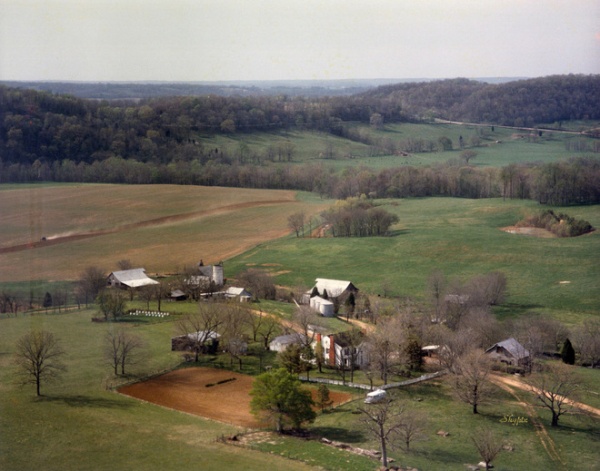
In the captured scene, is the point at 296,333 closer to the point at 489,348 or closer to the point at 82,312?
the point at 489,348

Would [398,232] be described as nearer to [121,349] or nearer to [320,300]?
[320,300]

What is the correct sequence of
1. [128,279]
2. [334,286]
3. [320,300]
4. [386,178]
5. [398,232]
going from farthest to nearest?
1. [386,178]
2. [398,232]
3. [128,279]
4. [334,286]
5. [320,300]

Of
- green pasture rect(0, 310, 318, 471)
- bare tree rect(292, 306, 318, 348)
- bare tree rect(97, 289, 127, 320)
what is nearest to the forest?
bare tree rect(97, 289, 127, 320)

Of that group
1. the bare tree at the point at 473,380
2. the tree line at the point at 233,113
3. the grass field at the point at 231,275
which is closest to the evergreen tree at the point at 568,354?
the grass field at the point at 231,275

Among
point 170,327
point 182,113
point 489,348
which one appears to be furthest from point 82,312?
point 182,113

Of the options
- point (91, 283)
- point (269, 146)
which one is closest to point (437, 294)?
point (91, 283)

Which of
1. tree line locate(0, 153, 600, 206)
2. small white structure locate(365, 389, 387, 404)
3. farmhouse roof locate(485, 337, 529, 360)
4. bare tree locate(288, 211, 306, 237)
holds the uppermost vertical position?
tree line locate(0, 153, 600, 206)

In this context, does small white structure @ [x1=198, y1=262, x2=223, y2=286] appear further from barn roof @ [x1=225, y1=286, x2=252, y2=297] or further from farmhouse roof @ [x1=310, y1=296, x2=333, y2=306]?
farmhouse roof @ [x1=310, y1=296, x2=333, y2=306]
